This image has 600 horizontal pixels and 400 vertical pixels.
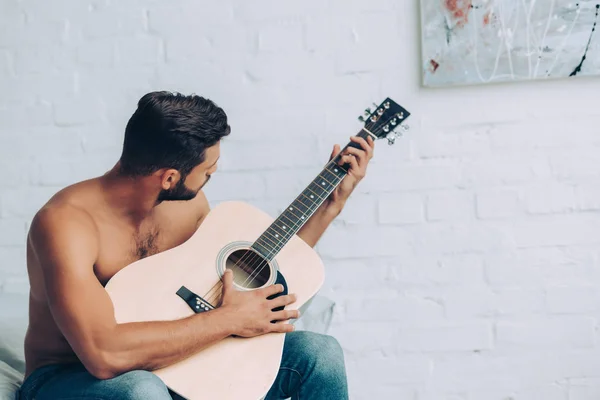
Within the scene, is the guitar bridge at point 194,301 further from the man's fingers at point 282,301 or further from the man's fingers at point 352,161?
the man's fingers at point 352,161

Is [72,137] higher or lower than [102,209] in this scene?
higher

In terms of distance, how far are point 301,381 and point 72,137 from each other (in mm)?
1109

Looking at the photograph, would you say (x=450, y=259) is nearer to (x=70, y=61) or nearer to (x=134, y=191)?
(x=134, y=191)

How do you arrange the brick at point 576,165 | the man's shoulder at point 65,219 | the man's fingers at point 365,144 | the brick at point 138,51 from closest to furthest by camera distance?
the man's shoulder at point 65,219
the man's fingers at point 365,144
the brick at point 576,165
the brick at point 138,51

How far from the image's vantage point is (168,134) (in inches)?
63.2

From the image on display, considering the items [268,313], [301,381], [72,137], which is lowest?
[301,381]

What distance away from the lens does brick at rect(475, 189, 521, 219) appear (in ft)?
6.99

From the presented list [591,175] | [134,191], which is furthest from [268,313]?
[591,175]

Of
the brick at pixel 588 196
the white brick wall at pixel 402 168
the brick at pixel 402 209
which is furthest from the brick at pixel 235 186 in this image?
the brick at pixel 588 196

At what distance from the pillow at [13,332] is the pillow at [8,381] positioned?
8cm

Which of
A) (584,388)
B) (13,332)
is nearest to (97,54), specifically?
(13,332)

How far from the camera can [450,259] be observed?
7.08 ft

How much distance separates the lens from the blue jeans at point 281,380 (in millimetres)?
1388

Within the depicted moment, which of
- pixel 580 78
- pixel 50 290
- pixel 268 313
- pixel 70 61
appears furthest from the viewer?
pixel 70 61
